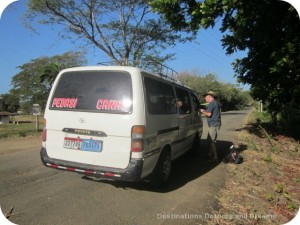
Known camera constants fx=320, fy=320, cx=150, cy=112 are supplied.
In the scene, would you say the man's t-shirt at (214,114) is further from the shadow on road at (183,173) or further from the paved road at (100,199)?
the paved road at (100,199)

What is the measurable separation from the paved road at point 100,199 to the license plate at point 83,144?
798 millimetres

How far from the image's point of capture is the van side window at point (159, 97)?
523 cm

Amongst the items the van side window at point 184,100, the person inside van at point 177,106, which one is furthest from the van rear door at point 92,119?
the van side window at point 184,100

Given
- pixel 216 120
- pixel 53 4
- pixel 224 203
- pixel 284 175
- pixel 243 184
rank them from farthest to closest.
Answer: pixel 53 4
pixel 216 120
pixel 284 175
pixel 243 184
pixel 224 203

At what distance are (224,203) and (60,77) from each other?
11.4 feet

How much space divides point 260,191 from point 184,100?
265 cm

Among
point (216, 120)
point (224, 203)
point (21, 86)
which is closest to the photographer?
point (224, 203)

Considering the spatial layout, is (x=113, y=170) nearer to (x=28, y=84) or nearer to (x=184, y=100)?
(x=184, y=100)

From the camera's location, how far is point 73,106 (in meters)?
5.20

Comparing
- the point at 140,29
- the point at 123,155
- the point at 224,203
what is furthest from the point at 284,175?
the point at 140,29

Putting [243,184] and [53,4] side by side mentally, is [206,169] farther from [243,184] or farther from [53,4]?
[53,4]

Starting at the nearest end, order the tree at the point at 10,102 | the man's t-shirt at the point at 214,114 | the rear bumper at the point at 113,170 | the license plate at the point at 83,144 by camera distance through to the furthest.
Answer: the rear bumper at the point at 113,170
the license plate at the point at 83,144
the man's t-shirt at the point at 214,114
the tree at the point at 10,102

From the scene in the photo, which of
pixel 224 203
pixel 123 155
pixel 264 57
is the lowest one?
pixel 224 203

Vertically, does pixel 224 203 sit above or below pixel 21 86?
below
